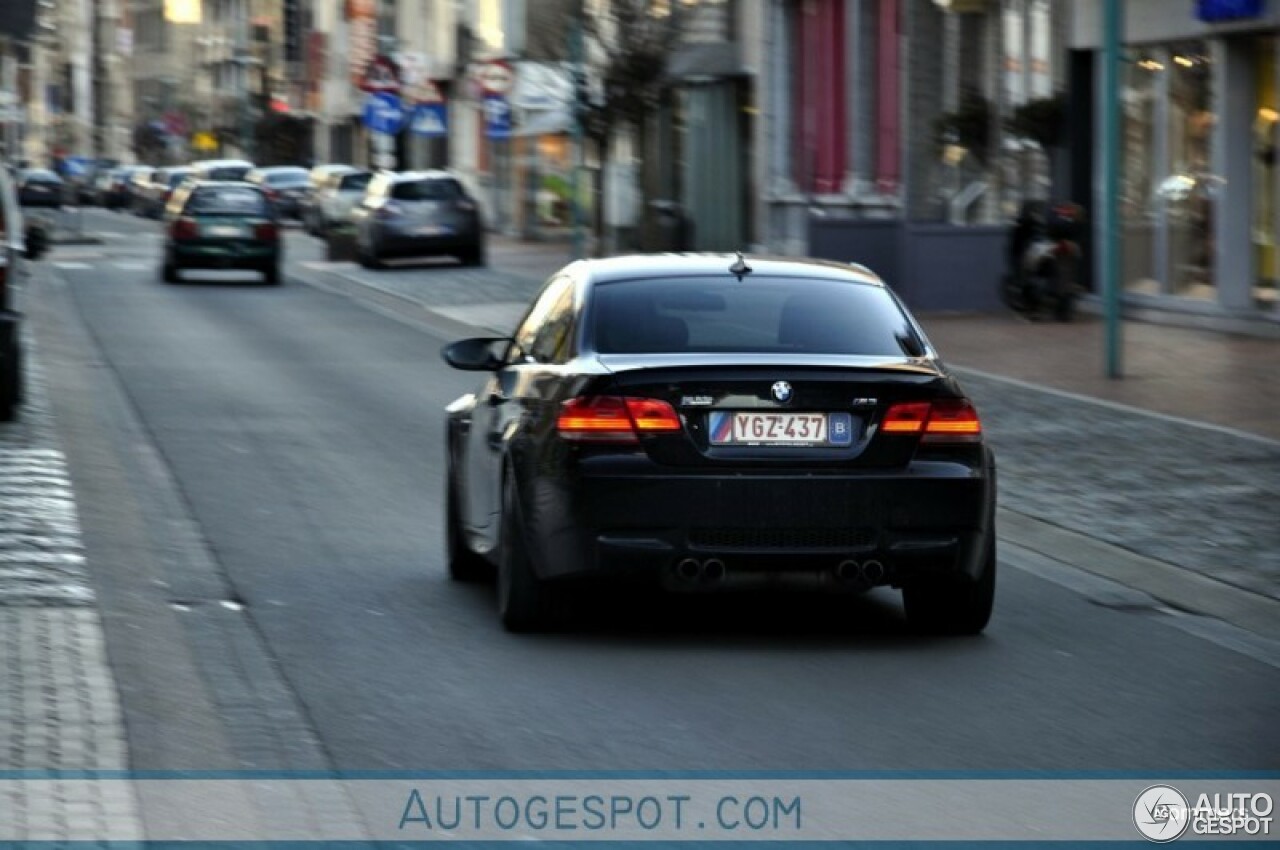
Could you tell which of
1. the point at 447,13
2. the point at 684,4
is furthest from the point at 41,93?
the point at 684,4

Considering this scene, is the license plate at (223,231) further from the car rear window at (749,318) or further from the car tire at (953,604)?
the car tire at (953,604)

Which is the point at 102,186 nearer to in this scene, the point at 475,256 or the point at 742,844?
the point at 475,256

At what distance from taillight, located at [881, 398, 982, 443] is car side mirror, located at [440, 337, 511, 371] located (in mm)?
2035

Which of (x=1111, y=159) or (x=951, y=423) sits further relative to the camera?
(x=1111, y=159)

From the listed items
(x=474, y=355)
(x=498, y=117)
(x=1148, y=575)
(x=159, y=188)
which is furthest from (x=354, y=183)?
(x=474, y=355)

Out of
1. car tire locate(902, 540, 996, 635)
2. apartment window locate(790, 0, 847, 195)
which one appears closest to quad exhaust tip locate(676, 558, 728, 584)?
car tire locate(902, 540, 996, 635)

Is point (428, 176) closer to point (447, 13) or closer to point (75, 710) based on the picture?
point (447, 13)

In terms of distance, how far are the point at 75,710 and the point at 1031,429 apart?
11.5 metres

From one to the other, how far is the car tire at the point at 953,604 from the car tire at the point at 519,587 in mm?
1228

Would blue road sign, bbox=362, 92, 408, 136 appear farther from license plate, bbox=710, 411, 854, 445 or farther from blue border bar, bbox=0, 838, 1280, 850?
blue border bar, bbox=0, 838, 1280, 850

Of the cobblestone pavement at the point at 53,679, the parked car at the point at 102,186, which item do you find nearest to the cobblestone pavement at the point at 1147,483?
the cobblestone pavement at the point at 53,679

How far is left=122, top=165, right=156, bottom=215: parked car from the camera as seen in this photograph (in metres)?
84.8

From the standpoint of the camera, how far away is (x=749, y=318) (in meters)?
10.2

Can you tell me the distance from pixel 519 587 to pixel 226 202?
106 feet
